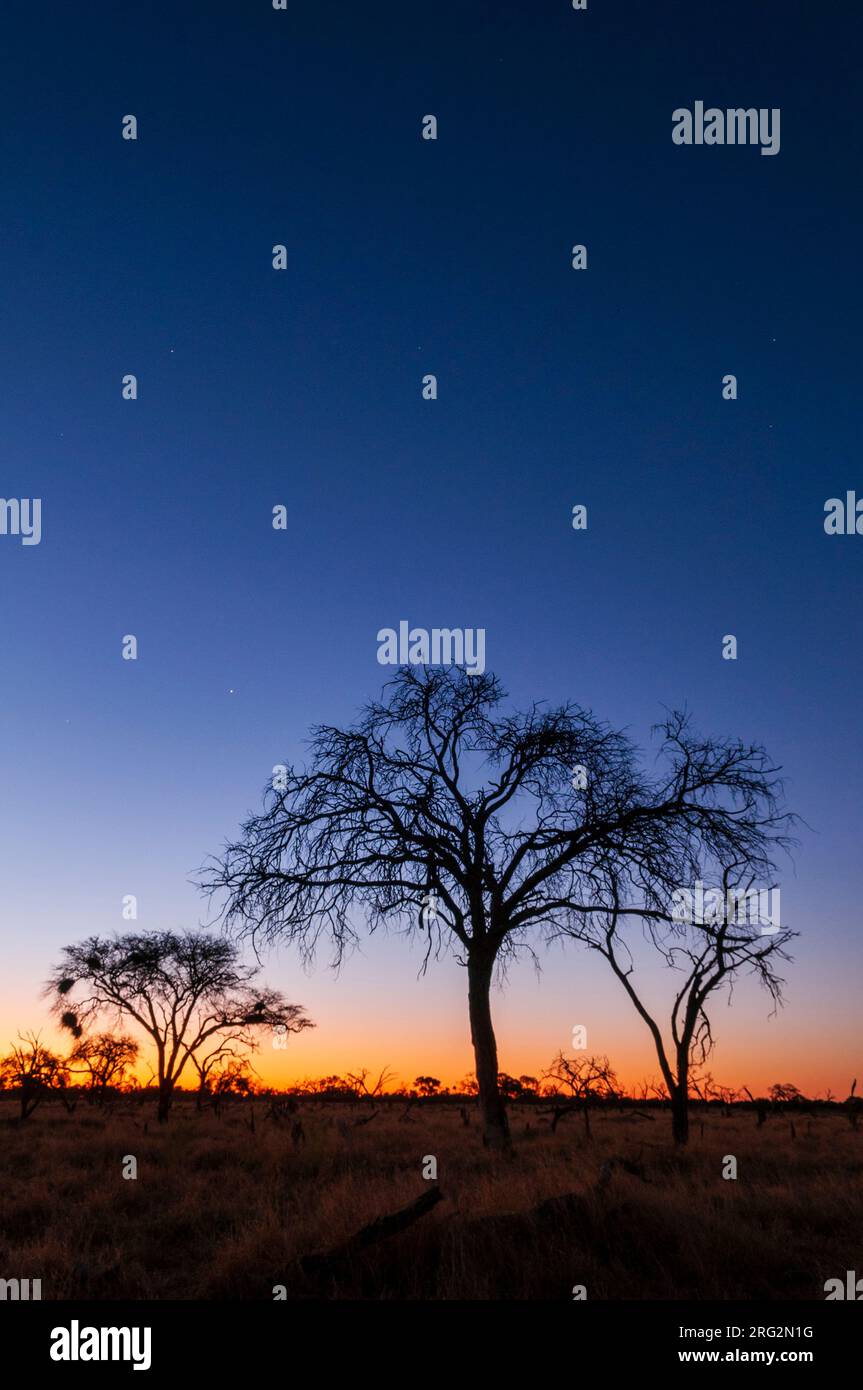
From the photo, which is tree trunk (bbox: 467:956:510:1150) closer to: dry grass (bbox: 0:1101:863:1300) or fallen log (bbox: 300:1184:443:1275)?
dry grass (bbox: 0:1101:863:1300)

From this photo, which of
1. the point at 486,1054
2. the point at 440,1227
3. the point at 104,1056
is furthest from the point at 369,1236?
the point at 104,1056

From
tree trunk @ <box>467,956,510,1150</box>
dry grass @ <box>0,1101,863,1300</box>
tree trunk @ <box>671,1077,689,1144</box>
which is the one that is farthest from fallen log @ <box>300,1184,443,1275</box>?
tree trunk @ <box>671,1077,689,1144</box>

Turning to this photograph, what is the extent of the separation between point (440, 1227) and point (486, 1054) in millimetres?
7349

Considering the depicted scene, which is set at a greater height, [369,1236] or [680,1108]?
[369,1236]

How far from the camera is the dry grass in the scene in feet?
22.0

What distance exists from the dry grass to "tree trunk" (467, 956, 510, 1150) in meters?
0.43

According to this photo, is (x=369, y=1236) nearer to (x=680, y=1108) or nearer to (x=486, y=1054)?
(x=486, y=1054)

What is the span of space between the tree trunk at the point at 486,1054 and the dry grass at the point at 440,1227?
0.43 meters

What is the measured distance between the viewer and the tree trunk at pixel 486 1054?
14688 millimetres

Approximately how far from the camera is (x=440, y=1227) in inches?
297

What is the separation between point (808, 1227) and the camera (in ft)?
29.8
